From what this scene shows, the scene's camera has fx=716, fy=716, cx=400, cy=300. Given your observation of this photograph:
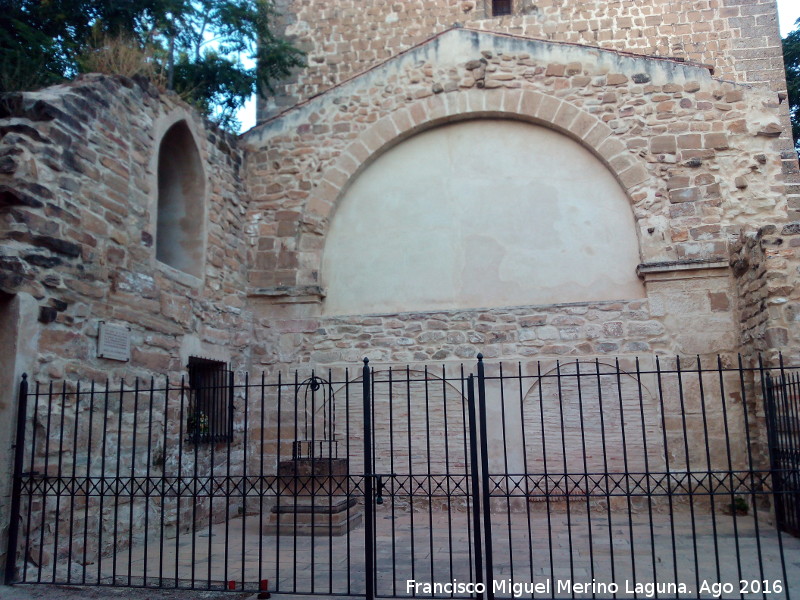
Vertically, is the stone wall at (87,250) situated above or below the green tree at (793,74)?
below

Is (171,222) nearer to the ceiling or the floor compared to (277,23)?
nearer to the floor

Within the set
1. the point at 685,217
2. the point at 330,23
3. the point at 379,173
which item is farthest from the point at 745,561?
the point at 330,23

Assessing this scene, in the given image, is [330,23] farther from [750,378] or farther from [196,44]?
[750,378]

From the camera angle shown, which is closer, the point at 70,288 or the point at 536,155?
the point at 70,288

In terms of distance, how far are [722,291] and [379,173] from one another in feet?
15.3

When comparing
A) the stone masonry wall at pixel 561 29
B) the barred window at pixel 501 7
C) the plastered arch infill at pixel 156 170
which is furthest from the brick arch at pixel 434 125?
the barred window at pixel 501 7

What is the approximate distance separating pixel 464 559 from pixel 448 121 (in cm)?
605

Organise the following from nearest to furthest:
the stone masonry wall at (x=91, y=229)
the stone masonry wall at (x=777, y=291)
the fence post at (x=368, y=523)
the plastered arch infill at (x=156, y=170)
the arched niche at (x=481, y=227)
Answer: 1. the fence post at (x=368, y=523)
2. the stone masonry wall at (x=91, y=229)
3. the stone masonry wall at (x=777, y=291)
4. the plastered arch infill at (x=156, y=170)
5. the arched niche at (x=481, y=227)

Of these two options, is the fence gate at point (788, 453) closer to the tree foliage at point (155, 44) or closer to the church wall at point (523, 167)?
the church wall at point (523, 167)

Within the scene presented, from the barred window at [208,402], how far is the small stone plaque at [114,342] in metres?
1.07

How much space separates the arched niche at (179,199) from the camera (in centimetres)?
861

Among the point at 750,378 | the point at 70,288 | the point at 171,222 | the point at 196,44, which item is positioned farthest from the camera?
the point at 196,44

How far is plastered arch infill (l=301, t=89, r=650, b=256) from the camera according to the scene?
938 centimetres

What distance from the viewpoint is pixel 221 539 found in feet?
23.3
